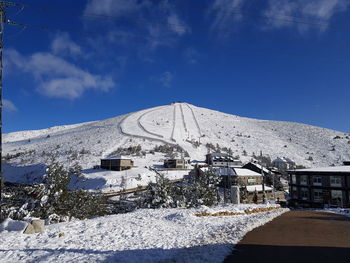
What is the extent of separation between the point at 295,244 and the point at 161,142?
Result: 88.8 m

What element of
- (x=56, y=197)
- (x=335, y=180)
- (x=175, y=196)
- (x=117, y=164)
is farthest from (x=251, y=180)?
(x=56, y=197)

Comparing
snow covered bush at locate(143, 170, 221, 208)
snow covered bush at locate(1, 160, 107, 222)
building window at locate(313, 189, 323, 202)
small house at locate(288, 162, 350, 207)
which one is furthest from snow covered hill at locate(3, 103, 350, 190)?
snow covered bush at locate(1, 160, 107, 222)

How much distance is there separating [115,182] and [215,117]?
115 meters

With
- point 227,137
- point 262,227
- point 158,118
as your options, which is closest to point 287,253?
point 262,227

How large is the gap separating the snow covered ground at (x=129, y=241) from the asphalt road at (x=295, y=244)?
22.0 inches

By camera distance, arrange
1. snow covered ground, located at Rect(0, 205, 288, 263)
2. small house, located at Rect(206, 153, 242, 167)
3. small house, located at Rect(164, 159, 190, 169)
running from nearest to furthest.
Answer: snow covered ground, located at Rect(0, 205, 288, 263) → small house, located at Rect(164, 159, 190, 169) → small house, located at Rect(206, 153, 242, 167)

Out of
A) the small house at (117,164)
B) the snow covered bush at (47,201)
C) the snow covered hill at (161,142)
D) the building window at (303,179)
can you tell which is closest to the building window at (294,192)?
the building window at (303,179)

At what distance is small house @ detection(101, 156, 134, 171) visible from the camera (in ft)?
206

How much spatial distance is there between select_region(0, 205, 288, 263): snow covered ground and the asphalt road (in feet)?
1.84

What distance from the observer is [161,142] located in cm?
9788

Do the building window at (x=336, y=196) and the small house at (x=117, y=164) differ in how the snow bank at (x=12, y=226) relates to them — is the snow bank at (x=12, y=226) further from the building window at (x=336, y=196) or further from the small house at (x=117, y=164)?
the small house at (x=117, y=164)

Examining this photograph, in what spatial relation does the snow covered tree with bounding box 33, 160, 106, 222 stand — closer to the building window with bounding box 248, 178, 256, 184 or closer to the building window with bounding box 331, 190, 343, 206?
the building window with bounding box 331, 190, 343, 206

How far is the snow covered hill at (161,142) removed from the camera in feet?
226

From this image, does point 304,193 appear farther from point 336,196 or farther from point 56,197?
point 56,197
